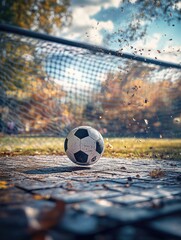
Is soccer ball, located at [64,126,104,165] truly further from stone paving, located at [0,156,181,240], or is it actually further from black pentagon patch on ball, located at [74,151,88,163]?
stone paving, located at [0,156,181,240]

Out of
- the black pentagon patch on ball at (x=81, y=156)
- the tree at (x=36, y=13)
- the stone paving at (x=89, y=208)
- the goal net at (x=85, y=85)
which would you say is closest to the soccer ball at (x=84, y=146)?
the black pentagon patch on ball at (x=81, y=156)

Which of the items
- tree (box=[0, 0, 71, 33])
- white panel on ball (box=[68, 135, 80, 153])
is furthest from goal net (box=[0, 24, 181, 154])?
tree (box=[0, 0, 71, 33])

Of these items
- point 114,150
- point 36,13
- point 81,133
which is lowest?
point 114,150

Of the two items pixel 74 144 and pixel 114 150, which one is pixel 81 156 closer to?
pixel 74 144

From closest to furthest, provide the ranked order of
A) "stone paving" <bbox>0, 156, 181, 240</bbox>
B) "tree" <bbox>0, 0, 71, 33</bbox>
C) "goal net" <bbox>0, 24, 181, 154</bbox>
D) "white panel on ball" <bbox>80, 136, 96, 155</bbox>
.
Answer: "stone paving" <bbox>0, 156, 181, 240</bbox> → "white panel on ball" <bbox>80, 136, 96, 155</bbox> → "goal net" <bbox>0, 24, 181, 154</bbox> → "tree" <bbox>0, 0, 71, 33</bbox>

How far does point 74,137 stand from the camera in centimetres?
486

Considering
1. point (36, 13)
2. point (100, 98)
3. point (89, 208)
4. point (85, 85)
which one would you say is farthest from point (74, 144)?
point (36, 13)

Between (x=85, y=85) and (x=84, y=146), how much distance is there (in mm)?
3923

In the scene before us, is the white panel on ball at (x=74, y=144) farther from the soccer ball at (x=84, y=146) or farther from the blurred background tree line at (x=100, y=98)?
the blurred background tree line at (x=100, y=98)

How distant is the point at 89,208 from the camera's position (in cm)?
221

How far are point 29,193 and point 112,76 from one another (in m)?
6.25

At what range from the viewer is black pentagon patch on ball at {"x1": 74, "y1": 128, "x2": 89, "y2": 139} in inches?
189

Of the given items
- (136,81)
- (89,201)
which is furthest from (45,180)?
(136,81)

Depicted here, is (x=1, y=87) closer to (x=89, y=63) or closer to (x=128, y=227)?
(x=89, y=63)
